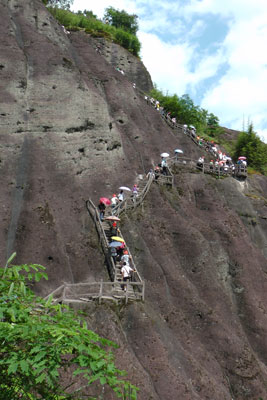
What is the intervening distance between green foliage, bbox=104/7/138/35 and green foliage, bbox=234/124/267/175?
35.6 m

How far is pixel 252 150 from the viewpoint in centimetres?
6919

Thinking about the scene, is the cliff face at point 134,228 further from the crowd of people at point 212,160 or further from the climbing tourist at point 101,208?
the crowd of people at point 212,160

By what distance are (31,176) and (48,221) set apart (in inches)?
168

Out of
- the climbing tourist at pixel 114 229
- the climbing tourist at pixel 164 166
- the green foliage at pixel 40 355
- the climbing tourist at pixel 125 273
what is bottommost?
the climbing tourist at pixel 125 273

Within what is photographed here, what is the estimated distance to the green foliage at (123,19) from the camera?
291 feet

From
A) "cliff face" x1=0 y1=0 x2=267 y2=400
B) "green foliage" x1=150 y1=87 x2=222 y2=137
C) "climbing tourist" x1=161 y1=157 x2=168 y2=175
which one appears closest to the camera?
"cliff face" x1=0 y1=0 x2=267 y2=400

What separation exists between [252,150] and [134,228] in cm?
4250

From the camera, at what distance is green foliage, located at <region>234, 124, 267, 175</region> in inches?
2682

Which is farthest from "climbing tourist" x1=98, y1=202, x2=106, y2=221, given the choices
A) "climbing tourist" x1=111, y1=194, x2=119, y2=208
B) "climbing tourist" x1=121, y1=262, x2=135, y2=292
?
"climbing tourist" x1=121, y1=262, x2=135, y2=292

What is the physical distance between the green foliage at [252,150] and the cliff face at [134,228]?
20.7 m

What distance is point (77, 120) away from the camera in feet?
121

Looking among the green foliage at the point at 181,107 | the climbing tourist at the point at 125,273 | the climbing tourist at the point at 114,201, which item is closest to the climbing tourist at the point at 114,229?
the climbing tourist at the point at 114,201

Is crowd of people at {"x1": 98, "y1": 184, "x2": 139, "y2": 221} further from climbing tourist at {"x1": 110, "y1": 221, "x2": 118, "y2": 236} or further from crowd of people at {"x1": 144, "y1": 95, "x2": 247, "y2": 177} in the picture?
crowd of people at {"x1": 144, "y1": 95, "x2": 247, "y2": 177}

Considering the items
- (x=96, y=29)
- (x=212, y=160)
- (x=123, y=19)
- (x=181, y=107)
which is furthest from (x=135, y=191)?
(x=123, y=19)
